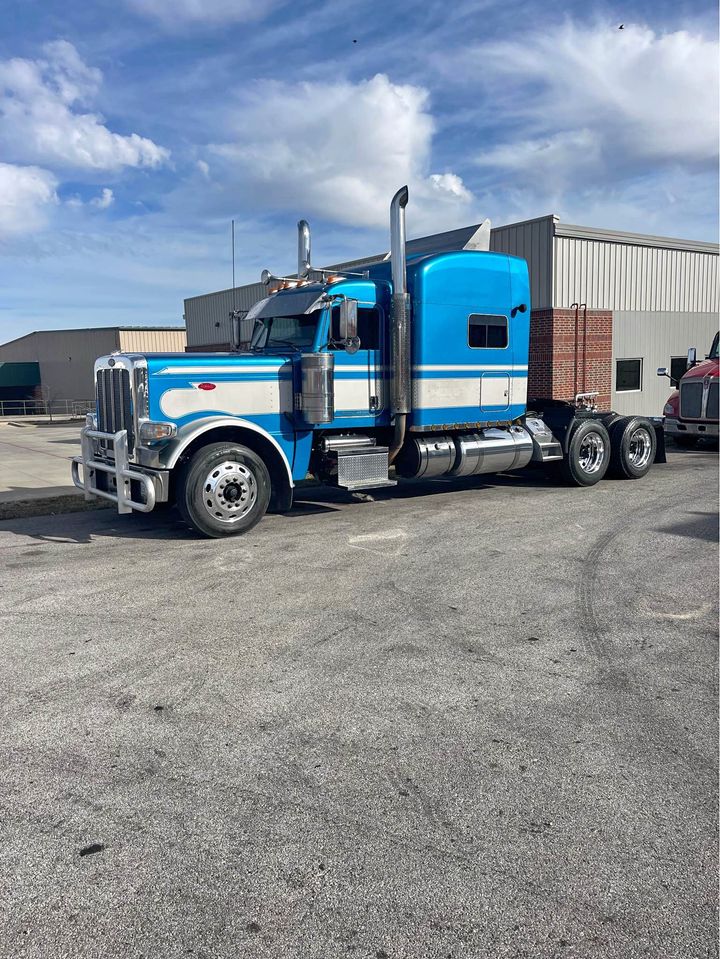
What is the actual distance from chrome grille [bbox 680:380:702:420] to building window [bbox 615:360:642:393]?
3.49 m

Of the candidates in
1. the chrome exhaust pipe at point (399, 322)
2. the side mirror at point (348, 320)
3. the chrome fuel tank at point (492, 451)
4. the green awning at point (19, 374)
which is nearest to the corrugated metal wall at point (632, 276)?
the chrome fuel tank at point (492, 451)

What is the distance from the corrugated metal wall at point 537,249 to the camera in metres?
17.8

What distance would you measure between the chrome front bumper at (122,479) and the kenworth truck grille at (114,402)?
12cm

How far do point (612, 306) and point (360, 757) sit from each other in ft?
58.0

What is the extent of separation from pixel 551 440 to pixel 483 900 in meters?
9.59

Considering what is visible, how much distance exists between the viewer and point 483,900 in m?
2.84

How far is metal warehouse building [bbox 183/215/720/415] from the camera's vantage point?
18172 mm

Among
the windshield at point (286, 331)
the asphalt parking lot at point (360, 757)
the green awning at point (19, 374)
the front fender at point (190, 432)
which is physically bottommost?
the asphalt parking lot at point (360, 757)

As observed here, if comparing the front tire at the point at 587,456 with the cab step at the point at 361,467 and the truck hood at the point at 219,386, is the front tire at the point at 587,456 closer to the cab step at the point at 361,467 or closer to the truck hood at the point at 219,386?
the cab step at the point at 361,467

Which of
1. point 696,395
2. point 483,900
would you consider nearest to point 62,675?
point 483,900

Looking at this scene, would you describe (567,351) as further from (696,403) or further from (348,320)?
(348,320)

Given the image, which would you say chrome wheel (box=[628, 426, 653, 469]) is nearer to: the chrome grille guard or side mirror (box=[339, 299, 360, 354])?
side mirror (box=[339, 299, 360, 354])

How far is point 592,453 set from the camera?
1234 cm

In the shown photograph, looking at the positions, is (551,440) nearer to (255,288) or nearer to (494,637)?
(494,637)
